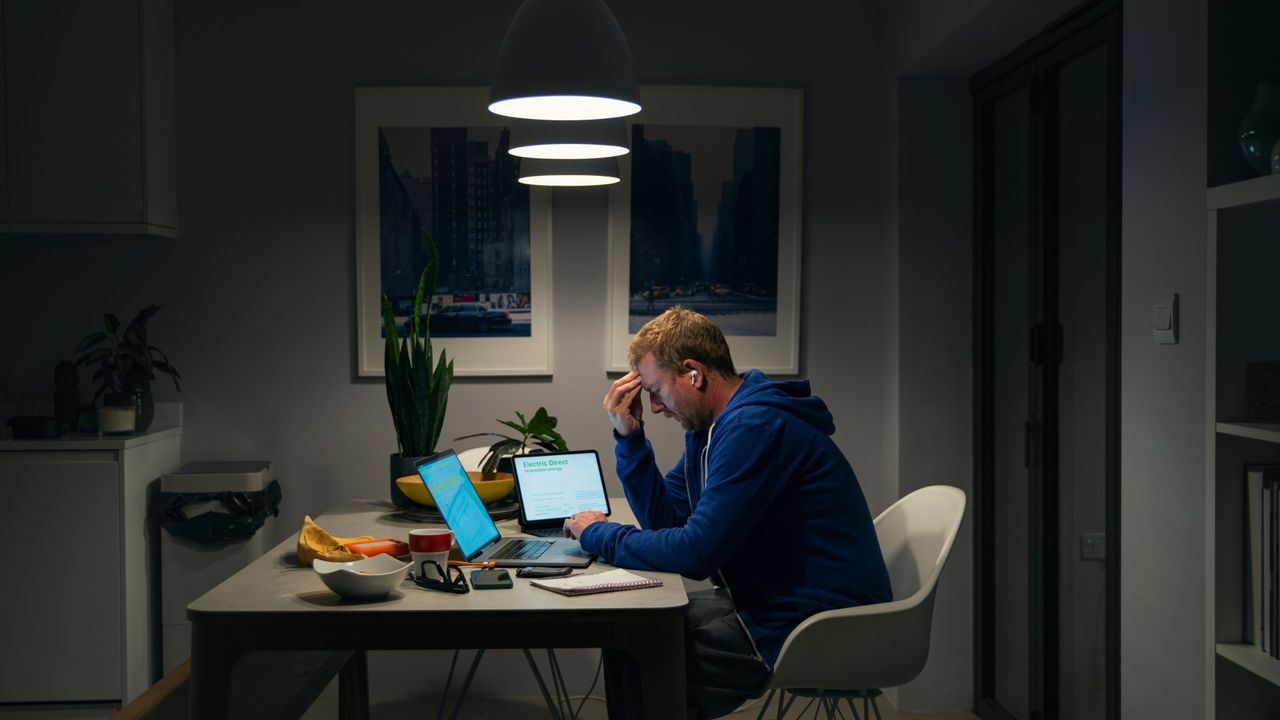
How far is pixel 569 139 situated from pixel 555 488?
1.00 m

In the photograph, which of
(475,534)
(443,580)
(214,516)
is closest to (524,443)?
(475,534)

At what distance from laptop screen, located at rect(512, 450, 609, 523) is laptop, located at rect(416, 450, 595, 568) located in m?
0.21

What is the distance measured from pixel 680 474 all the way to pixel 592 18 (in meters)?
1.38

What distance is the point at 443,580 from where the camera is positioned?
2338 mm

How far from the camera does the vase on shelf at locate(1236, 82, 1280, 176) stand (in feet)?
6.22

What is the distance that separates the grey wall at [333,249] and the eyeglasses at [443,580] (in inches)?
73.3

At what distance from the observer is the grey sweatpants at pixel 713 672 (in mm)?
2408

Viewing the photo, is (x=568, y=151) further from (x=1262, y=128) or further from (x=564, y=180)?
(x=1262, y=128)

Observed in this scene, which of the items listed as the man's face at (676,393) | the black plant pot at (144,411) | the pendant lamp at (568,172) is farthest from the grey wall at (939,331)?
the black plant pot at (144,411)

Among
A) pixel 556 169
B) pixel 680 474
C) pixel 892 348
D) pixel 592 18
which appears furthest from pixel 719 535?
pixel 892 348

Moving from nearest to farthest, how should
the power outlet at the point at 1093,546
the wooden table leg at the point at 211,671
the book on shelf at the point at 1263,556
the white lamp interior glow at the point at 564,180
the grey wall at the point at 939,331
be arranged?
the book on shelf at the point at 1263,556, the wooden table leg at the point at 211,671, the power outlet at the point at 1093,546, the white lamp interior glow at the point at 564,180, the grey wall at the point at 939,331

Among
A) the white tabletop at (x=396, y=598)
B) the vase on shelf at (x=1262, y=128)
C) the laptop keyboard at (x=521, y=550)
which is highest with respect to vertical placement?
the vase on shelf at (x=1262, y=128)

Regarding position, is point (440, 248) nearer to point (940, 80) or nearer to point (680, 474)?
point (680, 474)

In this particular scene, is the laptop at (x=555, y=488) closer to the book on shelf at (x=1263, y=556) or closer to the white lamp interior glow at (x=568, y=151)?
the white lamp interior glow at (x=568, y=151)
